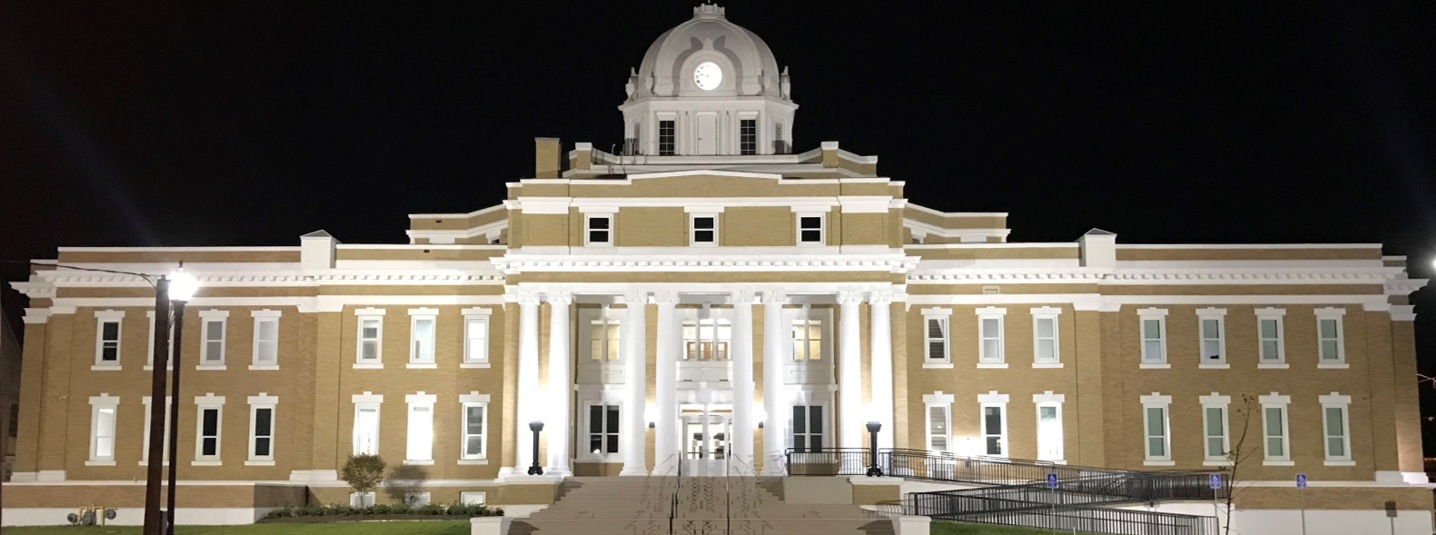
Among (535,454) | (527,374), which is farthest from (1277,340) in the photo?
(535,454)

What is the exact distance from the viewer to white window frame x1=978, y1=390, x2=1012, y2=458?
53031mm

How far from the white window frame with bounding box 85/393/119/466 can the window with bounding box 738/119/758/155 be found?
24.6 metres

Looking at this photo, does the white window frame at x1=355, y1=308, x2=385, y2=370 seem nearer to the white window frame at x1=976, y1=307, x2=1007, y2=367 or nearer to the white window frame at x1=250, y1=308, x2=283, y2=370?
the white window frame at x1=250, y1=308, x2=283, y2=370

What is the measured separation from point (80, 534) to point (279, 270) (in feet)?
46.6

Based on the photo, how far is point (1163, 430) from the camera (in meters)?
53.6

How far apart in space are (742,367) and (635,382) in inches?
136

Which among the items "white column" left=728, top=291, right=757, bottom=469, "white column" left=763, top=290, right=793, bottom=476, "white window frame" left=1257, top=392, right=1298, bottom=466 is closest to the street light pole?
"white column" left=728, top=291, right=757, bottom=469

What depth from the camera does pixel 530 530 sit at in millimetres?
39000

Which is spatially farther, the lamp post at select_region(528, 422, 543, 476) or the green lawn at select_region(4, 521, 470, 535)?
the lamp post at select_region(528, 422, 543, 476)

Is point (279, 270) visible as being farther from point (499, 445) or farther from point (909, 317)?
point (909, 317)

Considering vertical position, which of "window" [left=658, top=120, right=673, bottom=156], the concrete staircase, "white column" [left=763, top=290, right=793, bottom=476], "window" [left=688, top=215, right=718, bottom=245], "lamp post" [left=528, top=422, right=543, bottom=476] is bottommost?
the concrete staircase

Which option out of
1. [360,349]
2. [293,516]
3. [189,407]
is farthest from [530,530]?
[189,407]

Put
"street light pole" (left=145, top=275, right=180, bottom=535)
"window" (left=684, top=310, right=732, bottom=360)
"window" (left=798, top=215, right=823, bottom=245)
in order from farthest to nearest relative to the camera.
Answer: "window" (left=684, top=310, right=732, bottom=360) < "window" (left=798, top=215, right=823, bottom=245) < "street light pole" (left=145, top=275, right=180, bottom=535)

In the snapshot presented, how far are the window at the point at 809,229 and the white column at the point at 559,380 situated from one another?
775 centimetres
